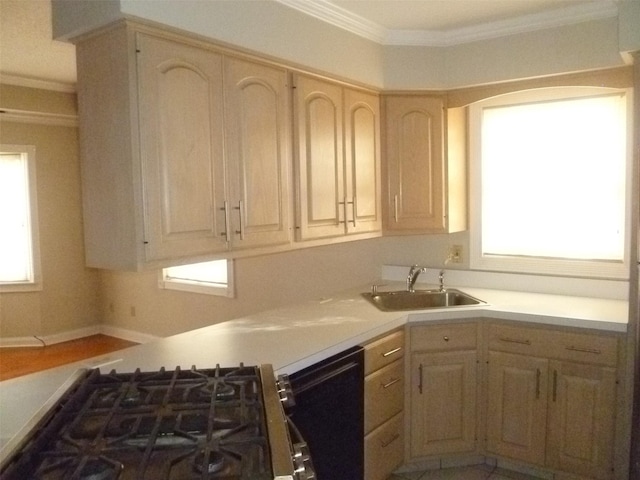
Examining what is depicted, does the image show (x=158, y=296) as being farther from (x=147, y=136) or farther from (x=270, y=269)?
(x=147, y=136)

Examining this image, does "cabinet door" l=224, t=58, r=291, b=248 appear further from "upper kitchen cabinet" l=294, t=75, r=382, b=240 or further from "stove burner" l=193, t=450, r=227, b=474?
"stove burner" l=193, t=450, r=227, b=474

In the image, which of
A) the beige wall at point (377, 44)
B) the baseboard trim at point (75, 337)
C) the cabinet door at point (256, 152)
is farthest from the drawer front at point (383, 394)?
the baseboard trim at point (75, 337)

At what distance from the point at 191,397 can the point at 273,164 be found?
4.03ft

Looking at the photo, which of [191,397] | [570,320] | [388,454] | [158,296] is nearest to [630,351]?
[570,320]

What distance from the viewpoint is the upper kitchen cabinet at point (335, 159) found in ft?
8.66

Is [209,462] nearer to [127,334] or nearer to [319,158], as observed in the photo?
[319,158]

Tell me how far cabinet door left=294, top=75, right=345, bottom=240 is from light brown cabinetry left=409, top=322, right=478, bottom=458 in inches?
30.3

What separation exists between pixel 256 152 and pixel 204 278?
9.11ft

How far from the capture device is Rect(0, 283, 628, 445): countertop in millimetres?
1789

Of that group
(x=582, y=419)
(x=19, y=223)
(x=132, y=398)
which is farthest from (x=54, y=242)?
(x=582, y=419)

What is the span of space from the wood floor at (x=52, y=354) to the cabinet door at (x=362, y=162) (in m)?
3.46

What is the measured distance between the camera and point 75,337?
586 cm

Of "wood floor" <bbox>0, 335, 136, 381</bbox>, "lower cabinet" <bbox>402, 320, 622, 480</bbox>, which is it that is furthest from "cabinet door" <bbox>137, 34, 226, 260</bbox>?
"wood floor" <bbox>0, 335, 136, 381</bbox>

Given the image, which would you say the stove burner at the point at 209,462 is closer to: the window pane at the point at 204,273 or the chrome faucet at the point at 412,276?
the chrome faucet at the point at 412,276
